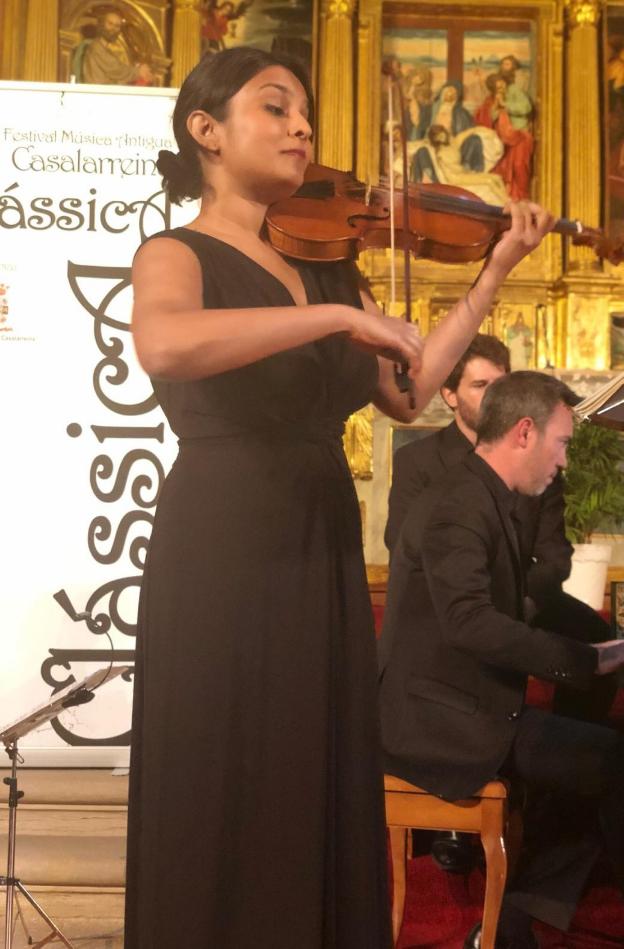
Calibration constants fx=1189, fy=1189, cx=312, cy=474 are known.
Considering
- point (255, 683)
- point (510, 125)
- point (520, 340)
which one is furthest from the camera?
point (510, 125)

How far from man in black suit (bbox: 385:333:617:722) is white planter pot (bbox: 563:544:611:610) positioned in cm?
167

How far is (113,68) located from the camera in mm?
9547

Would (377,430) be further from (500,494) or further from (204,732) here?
(204,732)

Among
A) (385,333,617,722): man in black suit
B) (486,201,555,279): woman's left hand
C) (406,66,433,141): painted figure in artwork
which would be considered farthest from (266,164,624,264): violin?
(406,66,433,141): painted figure in artwork

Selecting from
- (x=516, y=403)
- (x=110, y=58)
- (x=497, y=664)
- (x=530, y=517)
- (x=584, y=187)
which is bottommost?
(x=497, y=664)

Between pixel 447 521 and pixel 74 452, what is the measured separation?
1521 mm

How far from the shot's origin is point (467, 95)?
384 inches

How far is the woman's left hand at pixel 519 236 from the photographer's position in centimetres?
172

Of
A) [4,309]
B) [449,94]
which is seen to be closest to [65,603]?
Answer: [4,309]

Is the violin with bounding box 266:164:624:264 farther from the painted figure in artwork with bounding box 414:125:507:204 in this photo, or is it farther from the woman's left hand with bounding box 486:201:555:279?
the painted figure in artwork with bounding box 414:125:507:204

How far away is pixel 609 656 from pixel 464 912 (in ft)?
3.46

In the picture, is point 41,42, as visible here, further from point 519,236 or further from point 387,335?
point 387,335

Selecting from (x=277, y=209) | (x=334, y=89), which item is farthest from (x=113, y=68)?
(x=277, y=209)

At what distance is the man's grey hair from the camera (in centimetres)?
310
